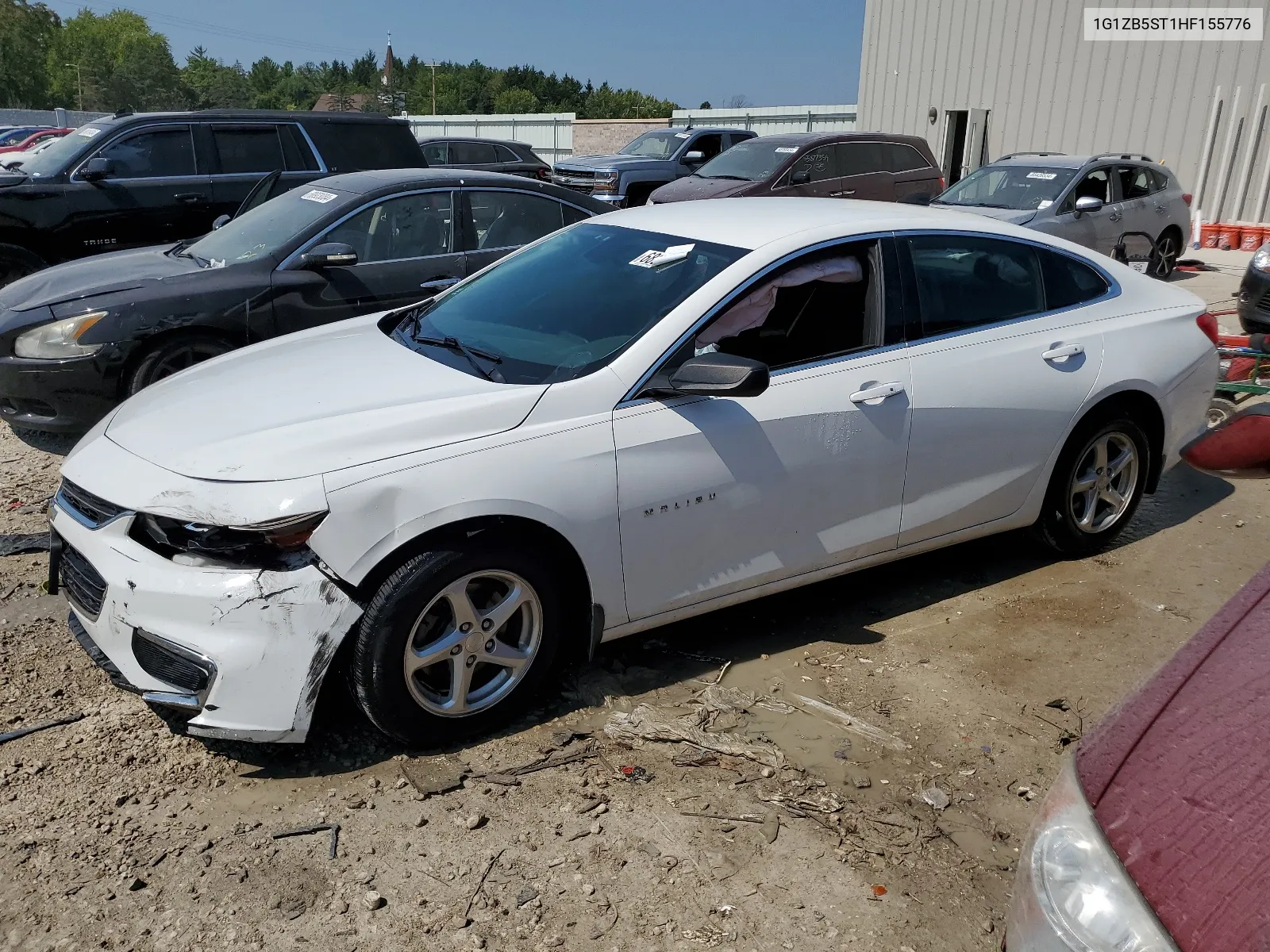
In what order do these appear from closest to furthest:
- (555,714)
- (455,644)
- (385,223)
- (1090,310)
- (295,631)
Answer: (295,631), (455,644), (555,714), (1090,310), (385,223)

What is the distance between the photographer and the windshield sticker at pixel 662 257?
12.9 ft

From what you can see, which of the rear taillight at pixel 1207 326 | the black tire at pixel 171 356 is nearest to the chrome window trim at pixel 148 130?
the black tire at pixel 171 356

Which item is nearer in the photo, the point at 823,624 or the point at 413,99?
the point at 823,624

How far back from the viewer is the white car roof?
402 cm

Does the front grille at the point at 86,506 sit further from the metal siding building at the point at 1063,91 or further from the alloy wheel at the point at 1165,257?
the metal siding building at the point at 1063,91

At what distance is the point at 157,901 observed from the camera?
2705 millimetres

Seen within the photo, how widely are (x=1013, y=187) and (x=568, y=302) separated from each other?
958 centimetres

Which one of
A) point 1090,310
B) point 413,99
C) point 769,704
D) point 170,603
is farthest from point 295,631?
point 413,99

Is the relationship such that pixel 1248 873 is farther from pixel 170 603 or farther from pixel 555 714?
pixel 170 603

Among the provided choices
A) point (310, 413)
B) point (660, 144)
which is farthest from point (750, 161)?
point (310, 413)

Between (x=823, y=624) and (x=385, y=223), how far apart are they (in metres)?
4.00

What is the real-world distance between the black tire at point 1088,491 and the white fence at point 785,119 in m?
24.0

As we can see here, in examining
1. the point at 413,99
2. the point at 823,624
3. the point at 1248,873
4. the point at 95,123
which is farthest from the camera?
the point at 413,99

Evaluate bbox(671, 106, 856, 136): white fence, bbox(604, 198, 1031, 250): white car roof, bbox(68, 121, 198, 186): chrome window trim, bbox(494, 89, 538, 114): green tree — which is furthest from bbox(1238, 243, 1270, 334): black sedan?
bbox(494, 89, 538, 114): green tree
